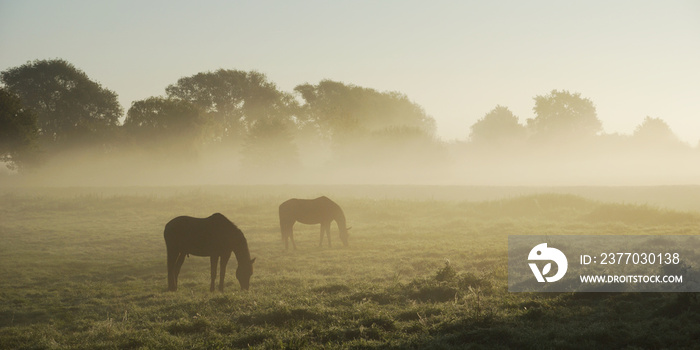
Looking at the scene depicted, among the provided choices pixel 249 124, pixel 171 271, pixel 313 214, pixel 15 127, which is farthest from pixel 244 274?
pixel 249 124

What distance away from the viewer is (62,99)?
206 ft

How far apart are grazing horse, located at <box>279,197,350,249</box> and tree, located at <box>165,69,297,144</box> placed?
58.6 m

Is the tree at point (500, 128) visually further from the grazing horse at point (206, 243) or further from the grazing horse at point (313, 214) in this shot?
the grazing horse at point (206, 243)

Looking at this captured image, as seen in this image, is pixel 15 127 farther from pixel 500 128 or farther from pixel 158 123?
pixel 500 128

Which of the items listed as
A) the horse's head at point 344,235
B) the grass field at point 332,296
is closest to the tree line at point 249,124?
the grass field at point 332,296

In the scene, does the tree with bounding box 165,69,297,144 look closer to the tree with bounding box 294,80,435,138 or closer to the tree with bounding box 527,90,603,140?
the tree with bounding box 294,80,435,138

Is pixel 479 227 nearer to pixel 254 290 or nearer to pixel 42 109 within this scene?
pixel 254 290

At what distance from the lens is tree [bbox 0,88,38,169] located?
113 feet

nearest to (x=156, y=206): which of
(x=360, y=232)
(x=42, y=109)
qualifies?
(x=360, y=232)

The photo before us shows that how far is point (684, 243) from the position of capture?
18.1m

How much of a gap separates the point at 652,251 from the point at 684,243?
6.91 ft

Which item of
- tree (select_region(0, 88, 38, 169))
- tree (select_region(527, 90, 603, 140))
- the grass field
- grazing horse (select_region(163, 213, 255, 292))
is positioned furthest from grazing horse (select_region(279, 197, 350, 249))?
tree (select_region(527, 90, 603, 140))

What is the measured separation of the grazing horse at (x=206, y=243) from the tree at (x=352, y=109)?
61.4m

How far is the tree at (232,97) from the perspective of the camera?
269ft
